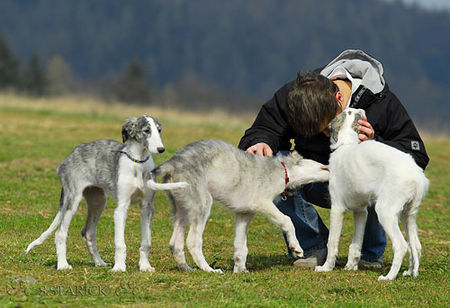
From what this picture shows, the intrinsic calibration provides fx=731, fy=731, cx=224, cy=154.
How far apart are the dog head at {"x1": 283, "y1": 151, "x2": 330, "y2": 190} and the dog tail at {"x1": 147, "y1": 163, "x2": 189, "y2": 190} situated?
55.7 inches

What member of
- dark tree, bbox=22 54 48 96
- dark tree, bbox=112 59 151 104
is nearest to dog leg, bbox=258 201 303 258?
dark tree, bbox=22 54 48 96

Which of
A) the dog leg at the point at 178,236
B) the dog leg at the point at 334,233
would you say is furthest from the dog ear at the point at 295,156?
the dog leg at the point at 178,236

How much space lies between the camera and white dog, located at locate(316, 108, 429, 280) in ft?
22.5

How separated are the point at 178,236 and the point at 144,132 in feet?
3.54

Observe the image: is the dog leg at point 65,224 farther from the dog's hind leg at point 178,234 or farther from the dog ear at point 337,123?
the dog ear at point 337,123

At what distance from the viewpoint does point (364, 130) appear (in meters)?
7.61

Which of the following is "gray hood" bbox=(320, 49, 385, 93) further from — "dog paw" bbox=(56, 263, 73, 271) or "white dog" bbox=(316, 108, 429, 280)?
"dog paw" bbox=(56, 263, 73, 271)

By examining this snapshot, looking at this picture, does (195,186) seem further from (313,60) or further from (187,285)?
(313,60)

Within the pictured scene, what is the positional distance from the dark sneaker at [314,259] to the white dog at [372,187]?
34 cm

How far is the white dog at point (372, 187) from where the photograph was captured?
6.86 m

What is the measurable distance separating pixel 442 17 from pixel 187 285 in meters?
182

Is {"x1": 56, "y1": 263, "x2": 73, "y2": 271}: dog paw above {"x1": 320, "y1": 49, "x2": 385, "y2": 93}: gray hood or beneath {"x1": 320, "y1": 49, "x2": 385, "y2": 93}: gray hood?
beneath

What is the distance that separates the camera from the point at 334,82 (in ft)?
26.2

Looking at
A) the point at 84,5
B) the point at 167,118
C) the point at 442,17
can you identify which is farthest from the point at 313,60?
the point at 167,118
